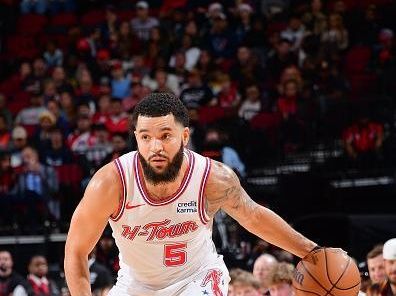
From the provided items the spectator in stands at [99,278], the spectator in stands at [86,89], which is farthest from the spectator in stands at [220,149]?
the spectator in stands at [86,89]

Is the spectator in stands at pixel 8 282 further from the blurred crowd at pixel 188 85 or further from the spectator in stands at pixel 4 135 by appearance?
the spectator in stands at pixel 4 135

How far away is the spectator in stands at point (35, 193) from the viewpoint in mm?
11617

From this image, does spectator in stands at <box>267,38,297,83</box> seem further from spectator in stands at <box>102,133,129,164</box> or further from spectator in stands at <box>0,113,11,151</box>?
spectator in stands at <box>0,113,11,151</box>

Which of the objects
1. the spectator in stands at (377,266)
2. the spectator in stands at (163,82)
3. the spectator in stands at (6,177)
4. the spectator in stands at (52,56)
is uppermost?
the spectator in stands at (52,56)

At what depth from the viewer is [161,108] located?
492cm

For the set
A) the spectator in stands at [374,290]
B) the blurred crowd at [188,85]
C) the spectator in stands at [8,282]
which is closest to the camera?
the spectator in stands at [374,290]

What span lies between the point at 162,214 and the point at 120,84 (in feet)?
30.2

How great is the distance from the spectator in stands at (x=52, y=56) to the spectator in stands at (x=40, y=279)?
583 centimetres

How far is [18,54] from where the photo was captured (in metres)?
16.3

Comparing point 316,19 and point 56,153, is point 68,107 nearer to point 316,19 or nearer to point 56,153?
point 56,153

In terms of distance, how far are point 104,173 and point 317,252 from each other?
4.18 ft

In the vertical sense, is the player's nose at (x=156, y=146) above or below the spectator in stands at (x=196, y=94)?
above

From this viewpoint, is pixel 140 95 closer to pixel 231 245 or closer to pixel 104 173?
pixel 231 245

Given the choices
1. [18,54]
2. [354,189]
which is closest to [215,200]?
[354,189]
